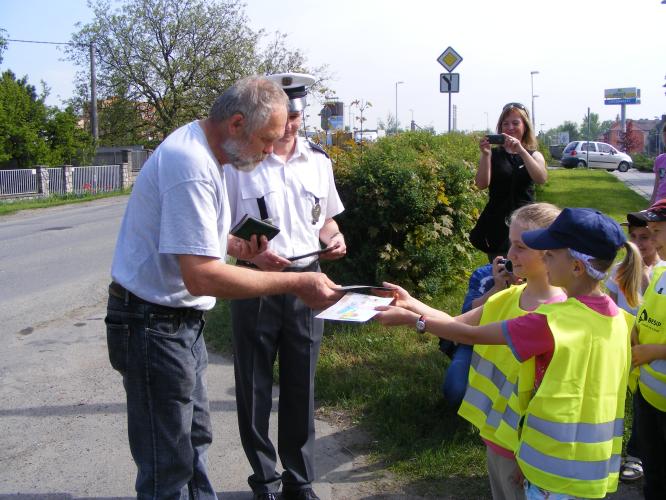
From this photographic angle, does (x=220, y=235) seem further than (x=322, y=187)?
No

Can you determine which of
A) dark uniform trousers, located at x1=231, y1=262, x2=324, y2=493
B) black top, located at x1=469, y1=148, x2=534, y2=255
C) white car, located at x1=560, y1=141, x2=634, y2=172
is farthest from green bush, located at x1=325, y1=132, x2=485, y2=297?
white car, located at x1=560, y1=141, x2=634, y2=172

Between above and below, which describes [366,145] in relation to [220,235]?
above

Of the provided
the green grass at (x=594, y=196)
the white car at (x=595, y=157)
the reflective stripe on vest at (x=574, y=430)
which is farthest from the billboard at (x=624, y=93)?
the reflective stripe on vest at (x=574, y=430)

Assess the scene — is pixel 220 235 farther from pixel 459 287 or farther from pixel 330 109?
pixel 330 109

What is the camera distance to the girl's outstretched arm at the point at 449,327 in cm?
250

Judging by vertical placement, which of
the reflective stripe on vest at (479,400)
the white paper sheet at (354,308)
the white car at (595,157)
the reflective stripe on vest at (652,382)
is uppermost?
the white car at (595,157)

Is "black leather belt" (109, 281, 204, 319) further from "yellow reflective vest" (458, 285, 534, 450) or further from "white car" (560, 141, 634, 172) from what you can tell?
"white car" (560, 141, 634, 172)

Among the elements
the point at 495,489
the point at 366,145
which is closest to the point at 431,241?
the point at 366,145

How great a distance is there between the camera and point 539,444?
2.38 meters

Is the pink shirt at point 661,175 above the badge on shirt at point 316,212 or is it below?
above

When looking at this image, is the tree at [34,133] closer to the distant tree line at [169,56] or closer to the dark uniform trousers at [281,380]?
the distant tree line at [169,56]

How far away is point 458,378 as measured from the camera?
3934 mm

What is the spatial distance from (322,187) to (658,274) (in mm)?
1725

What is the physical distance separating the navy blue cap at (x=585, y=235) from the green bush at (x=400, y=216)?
12.2 feet
